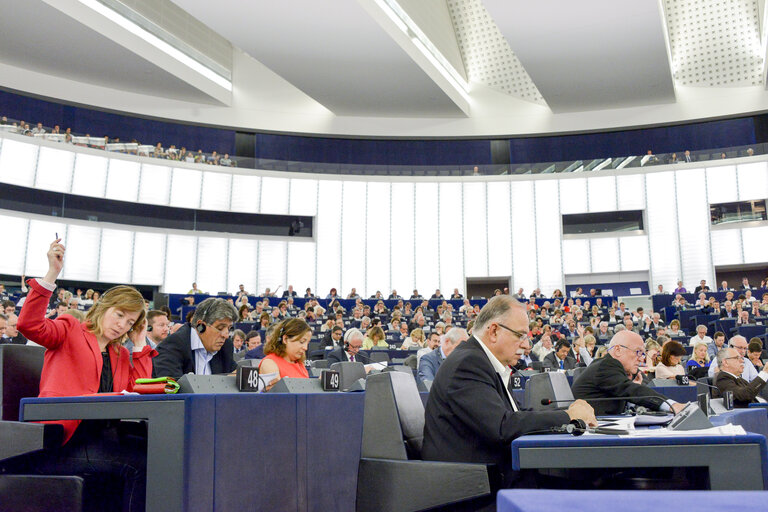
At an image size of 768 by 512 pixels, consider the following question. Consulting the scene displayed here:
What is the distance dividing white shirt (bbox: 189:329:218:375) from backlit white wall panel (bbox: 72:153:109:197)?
1516cm

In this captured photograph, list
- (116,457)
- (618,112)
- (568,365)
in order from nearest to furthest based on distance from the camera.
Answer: (116,457)
(568,365)
(618,112)

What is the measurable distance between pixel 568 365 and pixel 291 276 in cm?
1174

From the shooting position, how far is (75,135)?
695 inches

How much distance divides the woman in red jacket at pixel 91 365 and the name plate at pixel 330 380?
0.83 m

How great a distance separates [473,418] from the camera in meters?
2.33

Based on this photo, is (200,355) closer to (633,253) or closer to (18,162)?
(18,162)

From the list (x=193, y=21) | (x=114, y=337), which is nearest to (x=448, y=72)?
(x=193, y=21)

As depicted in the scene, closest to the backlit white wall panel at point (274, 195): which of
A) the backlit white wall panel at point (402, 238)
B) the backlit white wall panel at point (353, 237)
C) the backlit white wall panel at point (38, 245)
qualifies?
the backlit white wall panel at point (353, 237)

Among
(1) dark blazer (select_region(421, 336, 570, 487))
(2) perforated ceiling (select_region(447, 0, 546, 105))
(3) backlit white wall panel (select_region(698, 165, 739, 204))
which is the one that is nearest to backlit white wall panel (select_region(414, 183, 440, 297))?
(2) perforated ceiling (select_region(447, 0, 546, 105))

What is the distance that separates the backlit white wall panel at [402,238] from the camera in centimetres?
2048

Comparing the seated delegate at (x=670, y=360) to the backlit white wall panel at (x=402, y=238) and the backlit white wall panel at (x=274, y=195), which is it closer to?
the backlit white wall panel at (x=402, y=238)

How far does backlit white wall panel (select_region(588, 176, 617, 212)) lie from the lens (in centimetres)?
2028

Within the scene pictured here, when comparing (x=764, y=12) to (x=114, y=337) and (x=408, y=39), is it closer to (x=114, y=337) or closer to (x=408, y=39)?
(x=408, y=39)

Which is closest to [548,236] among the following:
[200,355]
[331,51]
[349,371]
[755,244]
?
[755,244]
